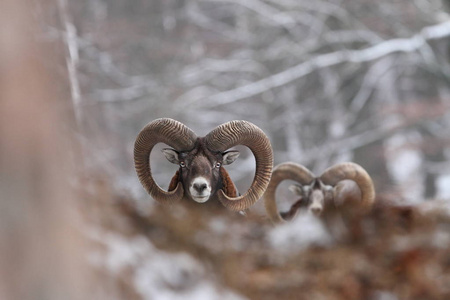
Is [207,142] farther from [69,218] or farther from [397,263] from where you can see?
[397,263]

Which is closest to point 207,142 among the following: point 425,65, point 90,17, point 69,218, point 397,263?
point 69,218

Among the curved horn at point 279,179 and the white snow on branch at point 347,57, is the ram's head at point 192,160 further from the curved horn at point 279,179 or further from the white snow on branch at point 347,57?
the white snow on branch at point 347,57

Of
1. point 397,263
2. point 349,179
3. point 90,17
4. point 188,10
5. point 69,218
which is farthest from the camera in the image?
point 188,10

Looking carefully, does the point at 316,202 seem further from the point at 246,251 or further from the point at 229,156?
the point at 246,251

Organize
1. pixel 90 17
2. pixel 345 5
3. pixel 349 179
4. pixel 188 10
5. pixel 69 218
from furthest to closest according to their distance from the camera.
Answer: pixel 345 5 < pixel 188 10 < pixel 90 17 < pixel 349 179 < pixel 69 218

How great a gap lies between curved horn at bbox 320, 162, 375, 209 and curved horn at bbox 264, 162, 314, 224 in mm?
16

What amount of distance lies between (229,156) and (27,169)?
165 mm

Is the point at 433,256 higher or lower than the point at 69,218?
higher

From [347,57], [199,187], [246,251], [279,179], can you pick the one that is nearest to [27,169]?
[199,187]

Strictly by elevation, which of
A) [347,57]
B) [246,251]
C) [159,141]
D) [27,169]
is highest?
[347,57]

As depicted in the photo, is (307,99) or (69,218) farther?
(307,99)

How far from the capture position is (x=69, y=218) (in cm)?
26

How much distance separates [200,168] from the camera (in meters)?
0.33

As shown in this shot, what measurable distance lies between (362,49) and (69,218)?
7.23 ft
